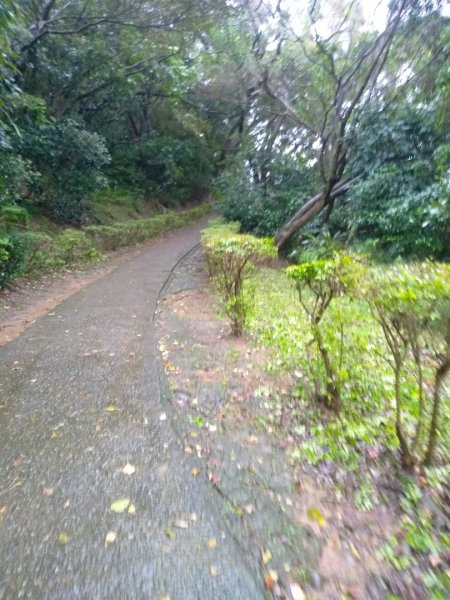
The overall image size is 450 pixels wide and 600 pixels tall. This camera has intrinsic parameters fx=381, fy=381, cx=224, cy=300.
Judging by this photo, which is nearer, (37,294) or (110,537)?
(110,537)

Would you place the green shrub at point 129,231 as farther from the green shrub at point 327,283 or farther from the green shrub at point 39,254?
the green shrub at point 327,283

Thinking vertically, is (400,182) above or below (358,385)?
above

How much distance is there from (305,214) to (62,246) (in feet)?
25.0

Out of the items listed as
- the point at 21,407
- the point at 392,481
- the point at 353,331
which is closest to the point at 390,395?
the point at 392,481

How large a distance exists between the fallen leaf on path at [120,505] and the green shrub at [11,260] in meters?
5.69

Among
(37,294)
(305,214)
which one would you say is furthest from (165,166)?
(37,294)

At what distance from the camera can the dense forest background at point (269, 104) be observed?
886cm

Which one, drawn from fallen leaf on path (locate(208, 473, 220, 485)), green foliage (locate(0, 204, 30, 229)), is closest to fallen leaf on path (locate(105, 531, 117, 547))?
fallen leaf on path (locate(208, 473, 220, 485))

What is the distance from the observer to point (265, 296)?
7.92 meters

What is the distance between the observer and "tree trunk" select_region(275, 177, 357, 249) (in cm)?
1212

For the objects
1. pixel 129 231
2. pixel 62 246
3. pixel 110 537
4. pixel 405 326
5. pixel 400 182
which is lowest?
pixel 129 231

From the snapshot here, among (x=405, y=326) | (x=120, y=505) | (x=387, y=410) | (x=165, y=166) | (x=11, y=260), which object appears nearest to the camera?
(x=405, y=326)

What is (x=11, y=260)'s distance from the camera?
7352mm

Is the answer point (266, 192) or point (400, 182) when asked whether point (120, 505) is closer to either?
point (400, 182)
